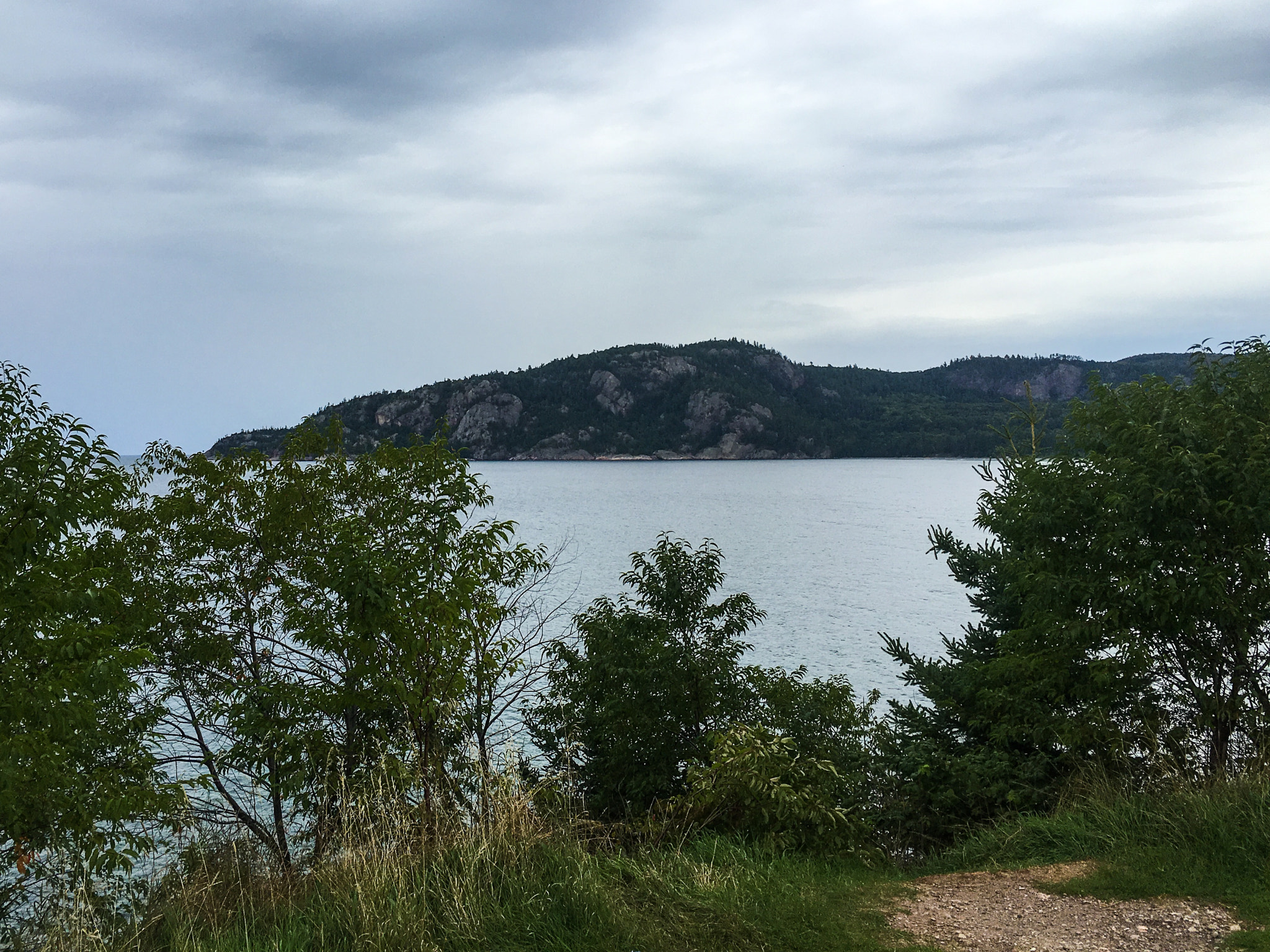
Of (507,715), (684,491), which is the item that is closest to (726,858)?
(507,715)

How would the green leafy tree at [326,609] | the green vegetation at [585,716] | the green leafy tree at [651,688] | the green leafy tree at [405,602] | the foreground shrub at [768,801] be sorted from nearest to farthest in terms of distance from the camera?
the green vegetation at [585,716]
the foreground shrub at [768,801]
the green leafy tree at [405,602]
the green leafy tree at [326,609]
the green leafy tree at [651,688]

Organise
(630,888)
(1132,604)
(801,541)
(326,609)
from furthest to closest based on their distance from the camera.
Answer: (801,541) < (326,609) < (1132,604) < (630,888)

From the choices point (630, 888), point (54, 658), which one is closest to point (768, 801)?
point (630, 888)

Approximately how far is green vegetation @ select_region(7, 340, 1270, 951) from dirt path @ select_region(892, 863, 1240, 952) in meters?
0.28

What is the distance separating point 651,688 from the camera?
1281 cm

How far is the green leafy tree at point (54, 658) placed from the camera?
6.02 metres

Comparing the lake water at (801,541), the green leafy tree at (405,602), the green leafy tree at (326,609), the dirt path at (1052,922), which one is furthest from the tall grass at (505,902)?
the lake water at (801,541)

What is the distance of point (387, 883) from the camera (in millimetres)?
5914

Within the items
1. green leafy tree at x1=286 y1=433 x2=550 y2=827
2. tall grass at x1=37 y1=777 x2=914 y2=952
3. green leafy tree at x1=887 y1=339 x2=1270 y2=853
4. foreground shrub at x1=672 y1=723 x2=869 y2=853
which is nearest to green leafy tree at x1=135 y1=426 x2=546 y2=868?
green leafy tree at x1=286 y1=433 x2=550 y2=827

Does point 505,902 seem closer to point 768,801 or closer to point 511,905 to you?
point 511,905

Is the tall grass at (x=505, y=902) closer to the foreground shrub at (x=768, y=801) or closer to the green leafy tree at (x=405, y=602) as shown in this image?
the foreground shrub at (x=768, y=801)

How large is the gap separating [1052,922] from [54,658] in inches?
293

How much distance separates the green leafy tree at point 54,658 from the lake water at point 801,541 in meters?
16.0

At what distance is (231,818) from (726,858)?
375 inches
